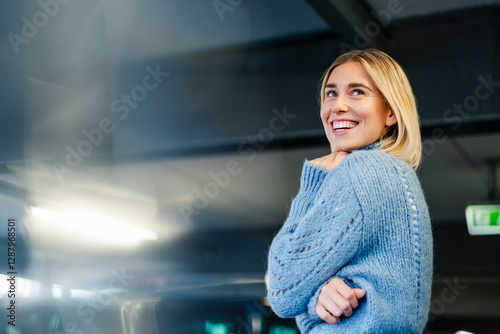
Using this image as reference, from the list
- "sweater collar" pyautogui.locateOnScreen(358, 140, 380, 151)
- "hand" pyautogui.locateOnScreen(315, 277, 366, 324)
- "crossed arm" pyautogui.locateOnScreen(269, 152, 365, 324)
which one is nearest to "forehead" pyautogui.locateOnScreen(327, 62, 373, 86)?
"sweater collar" pyautogui.locateOnScreen(358, 140, 380, 151)

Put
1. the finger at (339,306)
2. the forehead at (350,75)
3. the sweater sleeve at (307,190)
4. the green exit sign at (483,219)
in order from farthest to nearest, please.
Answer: the green exit sign at (483,219), the forehead at (350,75), the sweater sleeve at (307,190), the finger at (339,306)

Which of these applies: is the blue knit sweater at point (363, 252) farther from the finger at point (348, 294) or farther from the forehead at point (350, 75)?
the forehead at point (350, 75)

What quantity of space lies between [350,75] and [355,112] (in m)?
0.07

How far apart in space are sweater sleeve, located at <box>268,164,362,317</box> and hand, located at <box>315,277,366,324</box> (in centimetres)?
2

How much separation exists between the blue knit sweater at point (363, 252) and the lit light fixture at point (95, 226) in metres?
3.43

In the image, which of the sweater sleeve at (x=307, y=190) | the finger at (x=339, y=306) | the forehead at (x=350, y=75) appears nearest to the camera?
the finger at (x=339, y=306)

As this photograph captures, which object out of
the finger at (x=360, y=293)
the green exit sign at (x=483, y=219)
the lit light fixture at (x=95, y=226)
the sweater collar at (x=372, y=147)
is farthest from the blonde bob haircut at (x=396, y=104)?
the lit light fixture at (x=95, y=226)

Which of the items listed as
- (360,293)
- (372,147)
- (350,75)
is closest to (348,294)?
(360,293)

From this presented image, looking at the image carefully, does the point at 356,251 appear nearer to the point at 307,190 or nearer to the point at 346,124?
the point at 307,190

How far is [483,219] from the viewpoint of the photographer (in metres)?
4.14

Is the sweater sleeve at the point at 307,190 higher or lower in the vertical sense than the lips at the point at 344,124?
lower

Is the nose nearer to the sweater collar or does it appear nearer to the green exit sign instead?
the sweater collar

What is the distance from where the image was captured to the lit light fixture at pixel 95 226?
4152 mm

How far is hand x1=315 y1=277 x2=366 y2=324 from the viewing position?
89 cm
